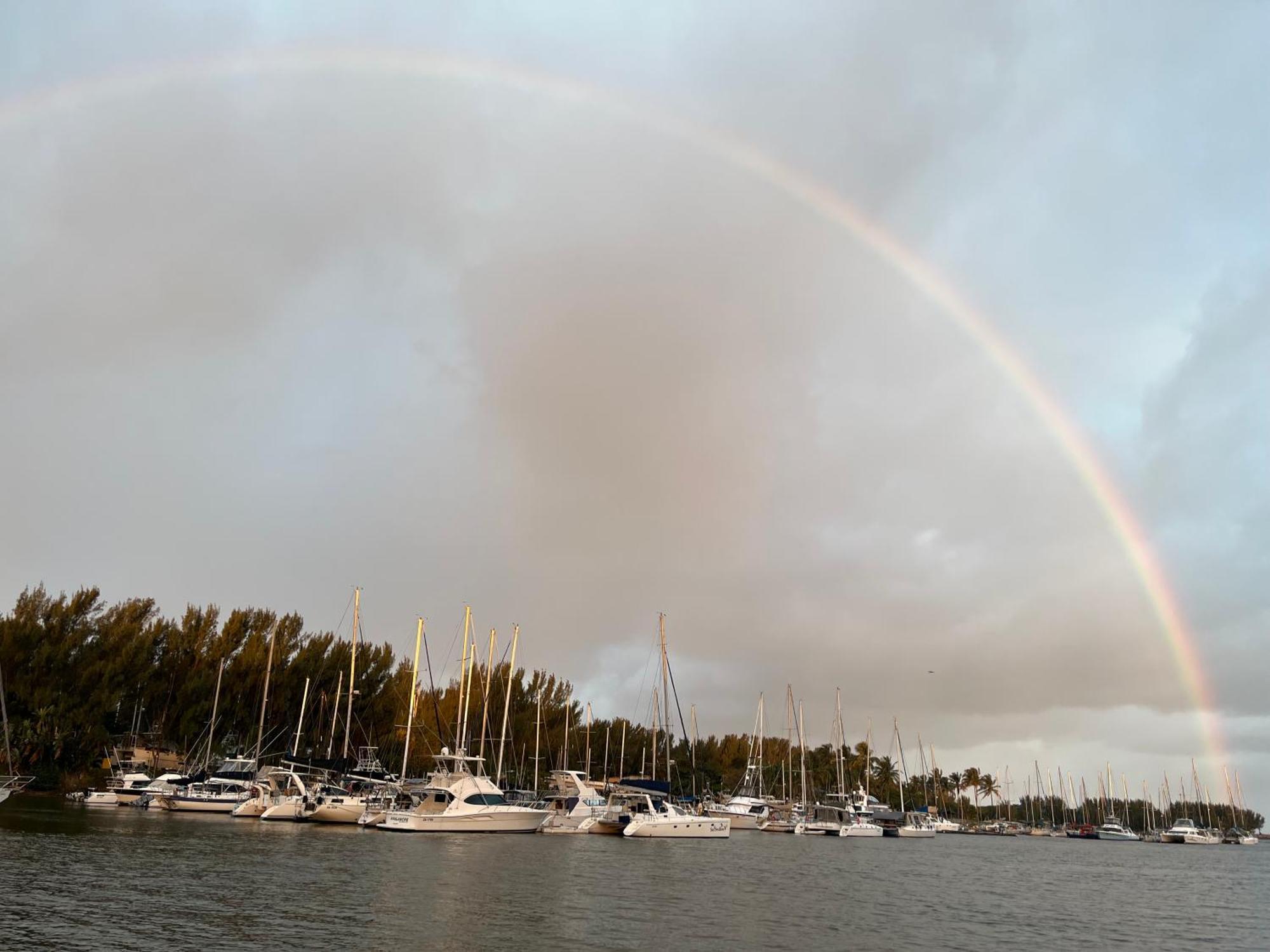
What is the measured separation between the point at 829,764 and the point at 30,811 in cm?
14107

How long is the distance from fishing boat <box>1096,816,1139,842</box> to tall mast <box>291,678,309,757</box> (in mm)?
150800

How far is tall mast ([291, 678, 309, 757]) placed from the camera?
89512 mm

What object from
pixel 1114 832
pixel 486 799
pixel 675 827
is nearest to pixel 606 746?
pixel 675 827

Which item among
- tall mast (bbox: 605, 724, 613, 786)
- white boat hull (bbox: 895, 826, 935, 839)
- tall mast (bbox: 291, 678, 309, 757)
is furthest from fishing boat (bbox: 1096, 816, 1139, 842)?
tall mast (bbox: 291, 678, 309, 757)

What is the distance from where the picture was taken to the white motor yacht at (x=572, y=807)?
2852 inches

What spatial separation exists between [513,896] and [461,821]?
2786 cm

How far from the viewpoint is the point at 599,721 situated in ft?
443

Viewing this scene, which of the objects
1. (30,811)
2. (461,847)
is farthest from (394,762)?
(461,847)

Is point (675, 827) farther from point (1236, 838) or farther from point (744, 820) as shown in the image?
point (1236, 838)

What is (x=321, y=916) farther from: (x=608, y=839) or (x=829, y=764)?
(x=829, y=764)

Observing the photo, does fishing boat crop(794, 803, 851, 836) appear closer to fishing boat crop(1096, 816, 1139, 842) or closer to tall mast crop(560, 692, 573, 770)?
tall mast crop(560, 692, 573, 770)

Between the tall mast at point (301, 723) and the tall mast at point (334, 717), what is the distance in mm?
2521

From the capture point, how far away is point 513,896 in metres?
35.4

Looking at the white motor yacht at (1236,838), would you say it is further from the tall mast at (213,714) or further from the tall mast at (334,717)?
the tall mast at (213,714)
